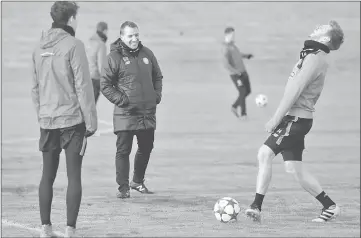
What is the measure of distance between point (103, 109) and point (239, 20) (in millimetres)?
11763

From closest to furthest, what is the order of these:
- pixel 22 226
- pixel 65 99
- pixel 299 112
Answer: pixel 65 99, pixel 22 226, pixel 299 112

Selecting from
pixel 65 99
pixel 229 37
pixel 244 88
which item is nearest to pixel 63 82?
pixel 65 99

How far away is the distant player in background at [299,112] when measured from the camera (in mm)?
8836

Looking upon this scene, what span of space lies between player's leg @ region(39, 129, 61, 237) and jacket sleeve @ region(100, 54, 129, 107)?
1.98 meters

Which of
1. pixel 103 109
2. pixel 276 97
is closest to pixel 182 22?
pixel 276 97

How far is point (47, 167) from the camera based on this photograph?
8.12 m

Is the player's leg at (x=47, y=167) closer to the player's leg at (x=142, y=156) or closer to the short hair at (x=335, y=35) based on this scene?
the player's leg at (x=142, y=156)

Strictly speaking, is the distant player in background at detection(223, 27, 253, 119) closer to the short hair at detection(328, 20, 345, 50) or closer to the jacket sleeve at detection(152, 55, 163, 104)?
the jacket sleeve at detection(152, 55, 163, 104)

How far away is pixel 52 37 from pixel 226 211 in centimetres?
229

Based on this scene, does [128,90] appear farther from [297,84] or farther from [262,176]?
[297,84]

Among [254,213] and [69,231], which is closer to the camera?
[69,231]

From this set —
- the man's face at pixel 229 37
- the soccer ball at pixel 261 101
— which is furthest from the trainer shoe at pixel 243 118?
the man's face at pixel 229 37

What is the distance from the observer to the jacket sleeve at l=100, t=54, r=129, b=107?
10.0 m

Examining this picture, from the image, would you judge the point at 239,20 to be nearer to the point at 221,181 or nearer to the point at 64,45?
the point at 221,181
